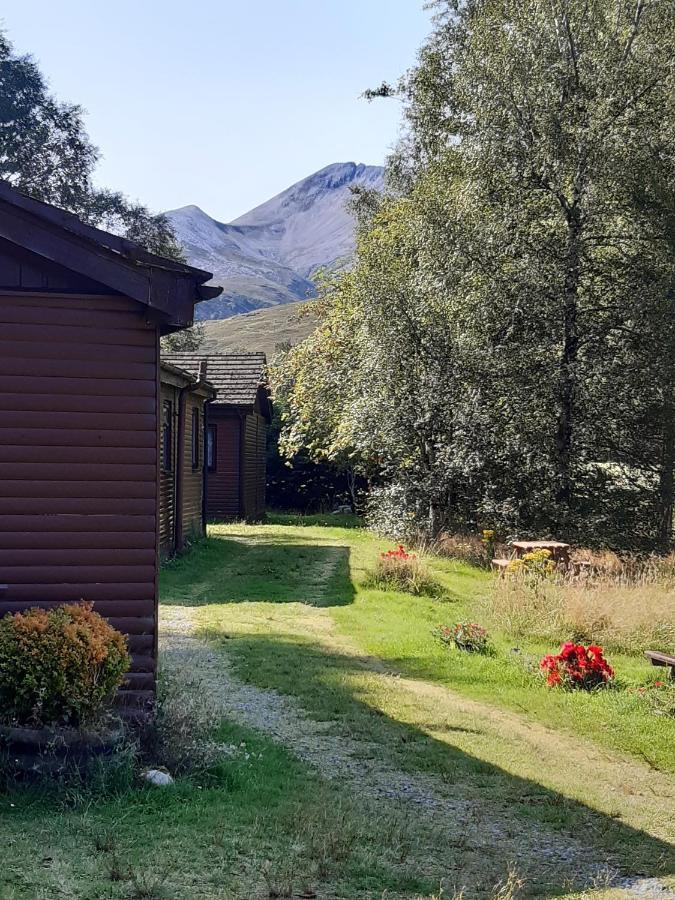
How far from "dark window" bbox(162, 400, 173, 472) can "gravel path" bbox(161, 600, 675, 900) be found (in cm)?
877

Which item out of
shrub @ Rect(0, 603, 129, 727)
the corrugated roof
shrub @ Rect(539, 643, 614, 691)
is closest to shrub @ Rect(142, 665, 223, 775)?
shrub @ Rect(0, 603, 129, 727)

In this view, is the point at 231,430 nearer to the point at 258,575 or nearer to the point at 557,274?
the point at 258,575

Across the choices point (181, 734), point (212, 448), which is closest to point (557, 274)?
point (212, 448)

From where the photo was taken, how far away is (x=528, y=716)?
8797mm

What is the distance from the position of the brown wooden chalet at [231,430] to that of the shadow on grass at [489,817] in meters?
18.7

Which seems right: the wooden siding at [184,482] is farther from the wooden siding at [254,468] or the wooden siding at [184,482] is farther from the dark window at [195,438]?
the wooden siding at [254,468]

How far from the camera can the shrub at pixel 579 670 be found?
9656mm

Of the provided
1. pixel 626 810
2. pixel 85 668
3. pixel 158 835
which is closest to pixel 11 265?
pixel 85 668

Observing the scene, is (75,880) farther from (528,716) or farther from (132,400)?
(528,716)

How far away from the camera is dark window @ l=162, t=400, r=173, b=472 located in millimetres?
18002

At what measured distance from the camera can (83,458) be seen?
23.2 ft

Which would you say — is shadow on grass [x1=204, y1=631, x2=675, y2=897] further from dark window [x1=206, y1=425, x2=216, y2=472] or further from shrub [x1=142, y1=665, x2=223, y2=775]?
dark window [x1=206, y1=425, x2=216, y2=472]

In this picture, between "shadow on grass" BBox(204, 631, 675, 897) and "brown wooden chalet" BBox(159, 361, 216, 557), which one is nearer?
"shadow on grass" BBox(204, 631, 675, 897)

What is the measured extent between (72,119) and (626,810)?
38302mm
